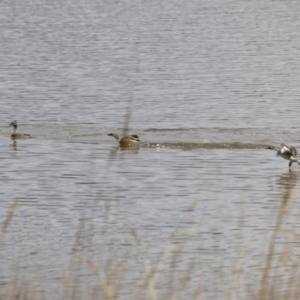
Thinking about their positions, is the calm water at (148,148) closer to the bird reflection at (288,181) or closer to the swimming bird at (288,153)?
the bird reflection at (288,181)

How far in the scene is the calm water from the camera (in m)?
11.1

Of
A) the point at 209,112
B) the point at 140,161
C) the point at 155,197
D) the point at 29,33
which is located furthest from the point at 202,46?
the point at 155,197

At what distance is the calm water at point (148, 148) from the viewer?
36.5ft

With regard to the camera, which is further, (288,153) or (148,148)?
(148,148)

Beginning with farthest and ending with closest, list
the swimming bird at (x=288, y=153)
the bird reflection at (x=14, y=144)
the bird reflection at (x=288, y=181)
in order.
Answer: the bird reflection at (x=14, y=144), the swimming bird at (x=288, y=153), the bird reflection at (x=288, y=181)

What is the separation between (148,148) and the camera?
780 inches

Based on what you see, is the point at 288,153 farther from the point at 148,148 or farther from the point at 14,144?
the point at 14,144

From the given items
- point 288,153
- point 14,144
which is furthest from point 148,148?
point 288,153

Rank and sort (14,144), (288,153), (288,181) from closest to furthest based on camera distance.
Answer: (288,181), (288,153), (14,144)

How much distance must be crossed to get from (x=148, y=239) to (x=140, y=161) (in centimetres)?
613

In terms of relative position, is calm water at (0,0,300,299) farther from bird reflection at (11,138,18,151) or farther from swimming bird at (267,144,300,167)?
swimming bird at (267,144,300,167)

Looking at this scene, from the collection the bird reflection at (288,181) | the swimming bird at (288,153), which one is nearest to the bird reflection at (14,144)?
the swimming bird at (288,153)

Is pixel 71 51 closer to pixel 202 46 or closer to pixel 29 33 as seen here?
pixel 202 46

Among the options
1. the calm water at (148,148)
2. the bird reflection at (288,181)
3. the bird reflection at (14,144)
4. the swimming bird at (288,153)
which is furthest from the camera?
the bird reflection at (14,144)
